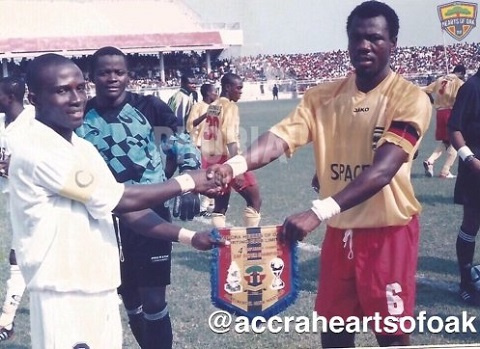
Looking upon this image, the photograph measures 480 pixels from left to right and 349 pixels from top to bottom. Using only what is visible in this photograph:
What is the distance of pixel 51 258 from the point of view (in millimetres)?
1797

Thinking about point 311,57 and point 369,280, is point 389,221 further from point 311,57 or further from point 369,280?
point 311,57

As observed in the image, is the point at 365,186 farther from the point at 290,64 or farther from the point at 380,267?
the point at 290,64

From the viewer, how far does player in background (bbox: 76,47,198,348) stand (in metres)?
2.69

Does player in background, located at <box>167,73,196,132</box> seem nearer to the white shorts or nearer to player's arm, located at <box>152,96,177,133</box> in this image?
player's arm, located at <box>152,96,177,133</box>

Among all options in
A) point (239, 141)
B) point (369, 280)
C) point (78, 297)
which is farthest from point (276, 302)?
point (239, 141)

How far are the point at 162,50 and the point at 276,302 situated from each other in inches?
66.9

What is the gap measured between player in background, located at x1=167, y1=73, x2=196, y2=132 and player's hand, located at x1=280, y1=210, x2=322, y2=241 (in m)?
1.96

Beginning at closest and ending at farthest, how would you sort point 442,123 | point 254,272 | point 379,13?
point 379,13, point 254,272, point 442,123

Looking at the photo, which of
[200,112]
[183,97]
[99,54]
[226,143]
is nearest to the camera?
[99,54]

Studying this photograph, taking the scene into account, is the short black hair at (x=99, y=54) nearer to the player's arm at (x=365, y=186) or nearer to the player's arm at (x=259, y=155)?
the player's arm at (x=259, y=155)

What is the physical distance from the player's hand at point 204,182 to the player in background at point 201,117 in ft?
10.6

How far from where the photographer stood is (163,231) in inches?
88.9

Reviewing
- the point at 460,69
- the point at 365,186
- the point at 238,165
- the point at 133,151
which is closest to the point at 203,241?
the point at 238,165

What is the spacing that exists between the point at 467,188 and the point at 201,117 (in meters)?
2.68
